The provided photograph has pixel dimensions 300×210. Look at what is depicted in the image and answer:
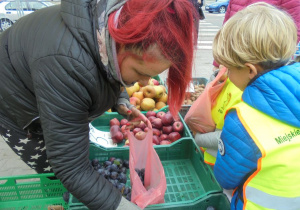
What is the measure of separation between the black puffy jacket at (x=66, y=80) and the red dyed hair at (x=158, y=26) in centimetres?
13

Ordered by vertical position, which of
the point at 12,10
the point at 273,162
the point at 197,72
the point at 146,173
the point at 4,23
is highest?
the point at 273,162

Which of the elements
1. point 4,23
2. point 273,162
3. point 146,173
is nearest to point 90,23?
point 273,162

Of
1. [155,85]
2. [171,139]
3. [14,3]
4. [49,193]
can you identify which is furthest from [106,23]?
[14,3]

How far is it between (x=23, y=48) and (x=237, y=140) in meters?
0.97

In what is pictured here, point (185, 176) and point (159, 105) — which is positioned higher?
point (185, 176)

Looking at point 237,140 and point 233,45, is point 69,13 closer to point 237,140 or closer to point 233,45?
point 233,45

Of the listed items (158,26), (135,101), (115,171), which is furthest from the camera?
(135,101)

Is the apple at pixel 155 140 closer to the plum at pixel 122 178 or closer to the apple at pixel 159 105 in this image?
the plum at pixel 122 178

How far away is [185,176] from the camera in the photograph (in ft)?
6.12

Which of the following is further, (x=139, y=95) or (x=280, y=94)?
(x=139, y=95)

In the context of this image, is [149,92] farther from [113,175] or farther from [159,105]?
[113,175]

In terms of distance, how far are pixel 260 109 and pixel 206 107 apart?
666 mm

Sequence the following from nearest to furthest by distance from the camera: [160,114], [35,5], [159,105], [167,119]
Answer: [167,119]
[160,114]
[159,105]
[35,5]

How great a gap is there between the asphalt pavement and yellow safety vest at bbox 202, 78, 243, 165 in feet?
0.83
